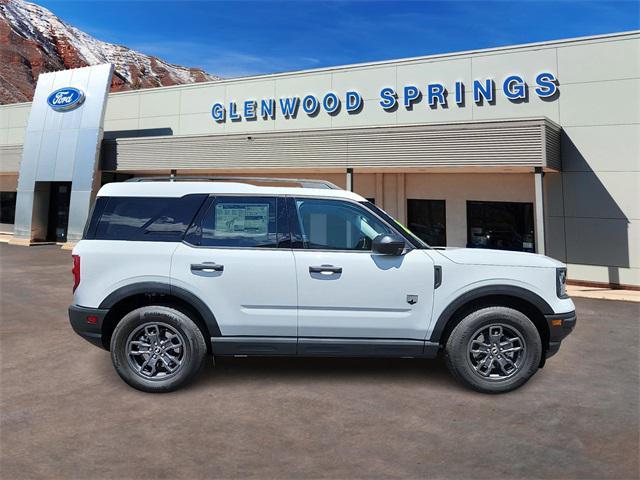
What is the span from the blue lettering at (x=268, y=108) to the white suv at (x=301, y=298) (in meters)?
12.8

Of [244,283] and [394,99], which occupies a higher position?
[394,99]

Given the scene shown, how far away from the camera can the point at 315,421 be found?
3840 millimetres

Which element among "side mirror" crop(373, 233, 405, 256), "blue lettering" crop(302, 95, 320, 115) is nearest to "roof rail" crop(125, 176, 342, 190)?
"side mirror" crop(373, 233, 405, 256)

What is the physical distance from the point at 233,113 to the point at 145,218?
1369 centimetres

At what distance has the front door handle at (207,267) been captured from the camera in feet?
14.4

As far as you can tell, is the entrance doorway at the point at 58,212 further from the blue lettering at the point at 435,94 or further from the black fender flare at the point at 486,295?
the black fender flare at the point at 486,295

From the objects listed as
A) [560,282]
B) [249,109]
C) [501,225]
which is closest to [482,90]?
[501,225]

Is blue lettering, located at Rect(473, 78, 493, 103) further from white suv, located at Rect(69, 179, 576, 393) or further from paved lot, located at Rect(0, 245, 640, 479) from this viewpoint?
white suv, located at Rect(69, 179, 576, 393)

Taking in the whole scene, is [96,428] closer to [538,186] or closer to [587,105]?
[538,186]

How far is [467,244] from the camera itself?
14.1 metres

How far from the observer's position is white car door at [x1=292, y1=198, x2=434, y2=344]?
173 inches

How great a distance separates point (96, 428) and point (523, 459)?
3405mm

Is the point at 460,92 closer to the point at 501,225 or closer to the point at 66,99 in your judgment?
the point at 501,225

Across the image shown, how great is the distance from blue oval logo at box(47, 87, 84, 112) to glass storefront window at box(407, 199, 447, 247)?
15153mm
